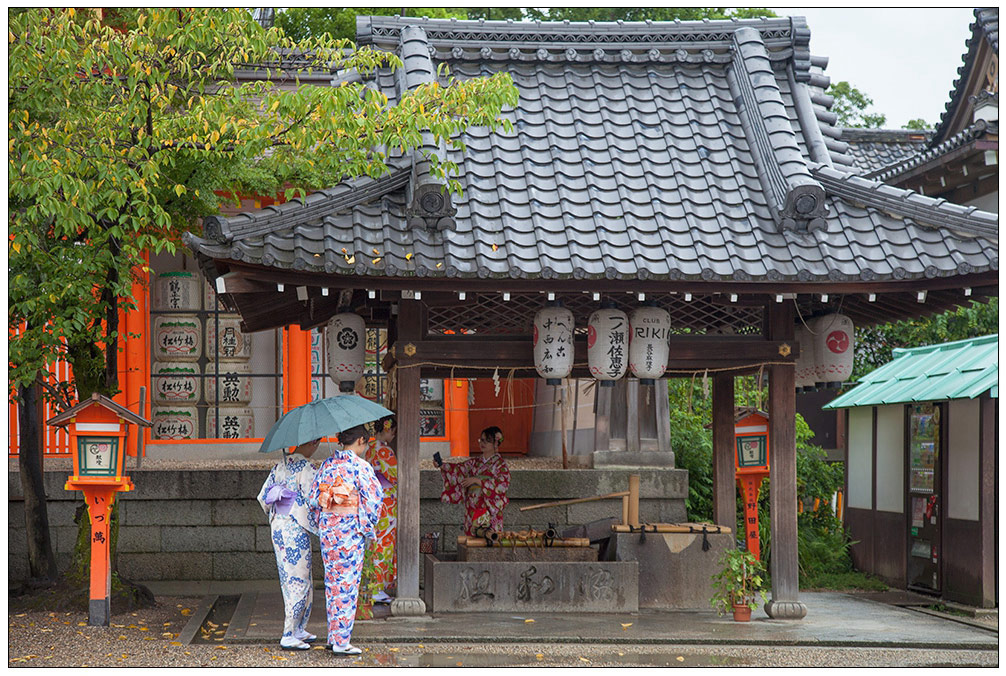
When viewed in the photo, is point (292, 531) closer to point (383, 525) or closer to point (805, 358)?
point (383, 525)

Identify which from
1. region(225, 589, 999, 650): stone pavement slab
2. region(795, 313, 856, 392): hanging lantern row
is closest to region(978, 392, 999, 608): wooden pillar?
region(225, 589, 999, 650): stone pavement slab

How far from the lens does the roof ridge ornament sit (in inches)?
348

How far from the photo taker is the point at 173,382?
517 inches

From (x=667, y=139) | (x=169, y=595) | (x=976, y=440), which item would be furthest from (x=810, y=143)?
(x=169, y=595)

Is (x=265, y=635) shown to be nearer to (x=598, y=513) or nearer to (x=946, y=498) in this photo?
(x=598, y=513)

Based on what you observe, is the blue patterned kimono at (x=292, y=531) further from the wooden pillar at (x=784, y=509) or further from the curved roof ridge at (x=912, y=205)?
the curved roof ridge at (x=912, y=205)

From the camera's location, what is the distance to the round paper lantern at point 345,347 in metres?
9.00

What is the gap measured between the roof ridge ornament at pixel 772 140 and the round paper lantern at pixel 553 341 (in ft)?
6.88

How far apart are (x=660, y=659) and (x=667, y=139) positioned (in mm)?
5001

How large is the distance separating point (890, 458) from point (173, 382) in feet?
30.6

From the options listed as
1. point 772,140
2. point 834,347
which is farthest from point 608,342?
point 772,140

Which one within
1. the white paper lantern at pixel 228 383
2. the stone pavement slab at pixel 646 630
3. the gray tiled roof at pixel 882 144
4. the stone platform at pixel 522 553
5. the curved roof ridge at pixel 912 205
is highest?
the gray tiled roof at pixel 882 144

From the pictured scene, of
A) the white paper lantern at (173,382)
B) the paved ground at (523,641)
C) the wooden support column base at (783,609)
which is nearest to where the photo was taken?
the paved ground at (523,641)

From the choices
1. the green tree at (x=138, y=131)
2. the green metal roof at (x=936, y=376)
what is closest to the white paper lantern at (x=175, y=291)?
the green tree at (x=138, y=131)
